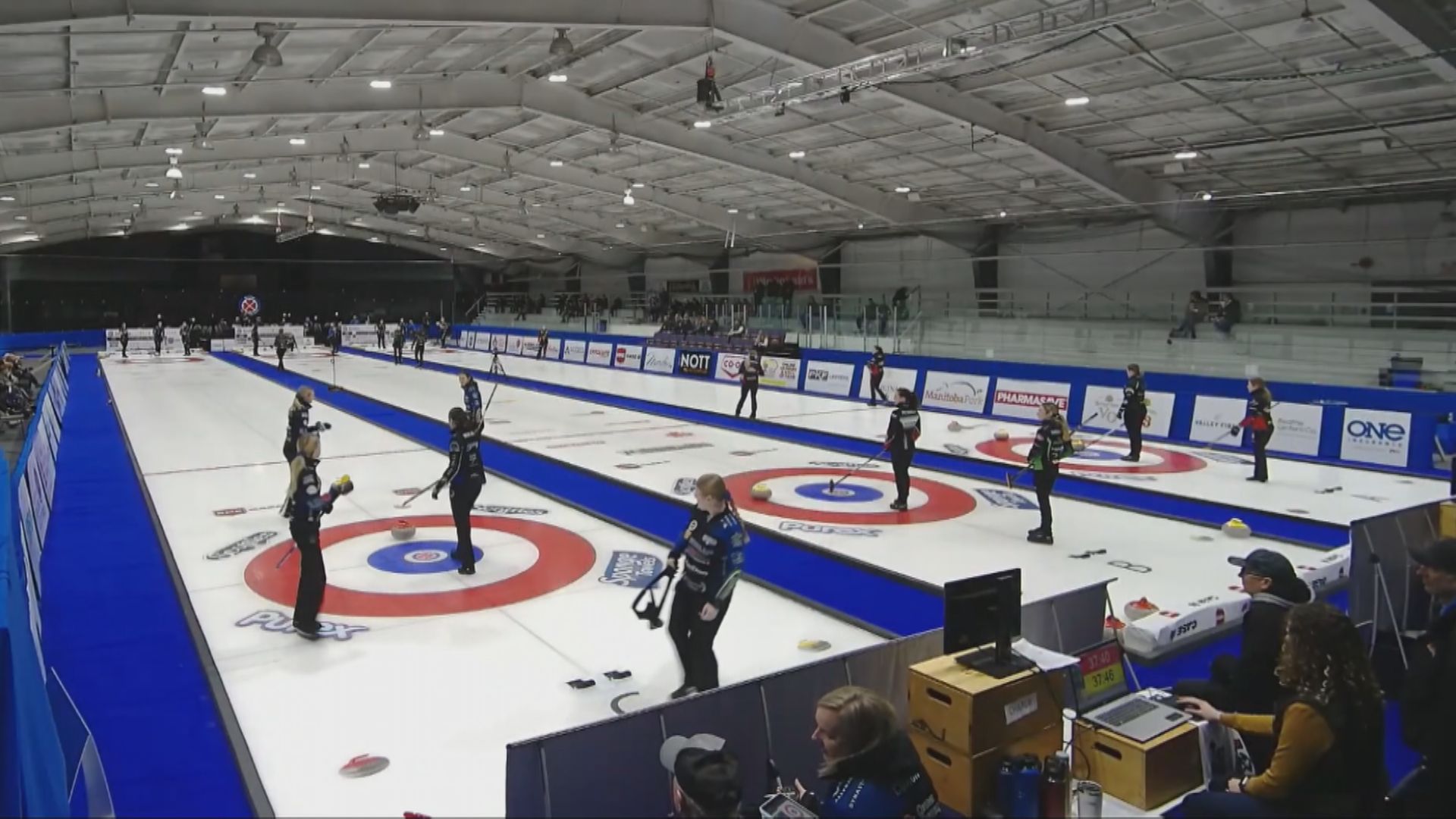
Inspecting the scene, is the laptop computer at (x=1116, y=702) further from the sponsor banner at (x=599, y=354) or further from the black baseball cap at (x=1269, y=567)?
the sponsor banner at (x=599, y=354)

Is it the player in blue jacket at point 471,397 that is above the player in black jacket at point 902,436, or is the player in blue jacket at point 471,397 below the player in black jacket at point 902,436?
above

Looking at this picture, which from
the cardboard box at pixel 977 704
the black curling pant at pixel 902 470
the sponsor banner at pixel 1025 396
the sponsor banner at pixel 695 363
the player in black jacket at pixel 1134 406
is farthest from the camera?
the sponsor banner at pixel 695 363

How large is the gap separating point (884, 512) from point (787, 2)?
38.4 ft

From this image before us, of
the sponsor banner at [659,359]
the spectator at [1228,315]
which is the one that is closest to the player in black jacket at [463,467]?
the spectator at [1228,315]

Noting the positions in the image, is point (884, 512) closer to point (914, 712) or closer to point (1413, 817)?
point (914, 712)

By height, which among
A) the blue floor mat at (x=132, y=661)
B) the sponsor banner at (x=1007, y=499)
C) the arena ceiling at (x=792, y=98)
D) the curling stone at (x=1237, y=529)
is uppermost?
the arena ceiling at (x=792, y=98)

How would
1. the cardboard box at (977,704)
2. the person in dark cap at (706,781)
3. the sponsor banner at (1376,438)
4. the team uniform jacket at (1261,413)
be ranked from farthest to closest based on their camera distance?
the sponsor banner at (1376,438) < the team uniform jacket at (1261,413) < the cardboard box at (977,704) < the person in dark cap at (706,781)

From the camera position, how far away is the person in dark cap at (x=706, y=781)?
13.6ft

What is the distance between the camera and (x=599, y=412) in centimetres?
2483

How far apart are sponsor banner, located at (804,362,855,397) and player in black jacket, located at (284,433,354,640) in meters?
21.1

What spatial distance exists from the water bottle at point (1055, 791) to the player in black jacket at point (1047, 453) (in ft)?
21.9

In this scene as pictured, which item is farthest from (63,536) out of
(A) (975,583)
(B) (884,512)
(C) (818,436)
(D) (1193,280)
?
(D) (1193,280)

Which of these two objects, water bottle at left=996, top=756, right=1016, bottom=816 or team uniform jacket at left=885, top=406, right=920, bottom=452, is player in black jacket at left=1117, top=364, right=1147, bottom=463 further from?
water bottle at left=996, top=756, right=1016, bottom=816

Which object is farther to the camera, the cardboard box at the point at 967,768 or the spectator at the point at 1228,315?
the spectator at the point at 1228,315
